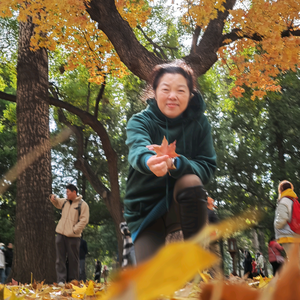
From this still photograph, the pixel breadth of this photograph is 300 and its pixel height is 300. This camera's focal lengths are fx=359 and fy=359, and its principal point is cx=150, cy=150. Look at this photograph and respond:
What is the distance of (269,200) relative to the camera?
11570 mm

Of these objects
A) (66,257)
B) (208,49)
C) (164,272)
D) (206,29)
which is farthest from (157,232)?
(206,29)

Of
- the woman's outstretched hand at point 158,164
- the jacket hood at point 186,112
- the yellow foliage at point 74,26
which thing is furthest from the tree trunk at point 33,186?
the woman's outstretched hand at point 158,164

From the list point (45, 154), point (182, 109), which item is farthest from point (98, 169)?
point (182, 109)

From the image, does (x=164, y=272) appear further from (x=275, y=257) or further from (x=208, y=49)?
(x=275, y=257)

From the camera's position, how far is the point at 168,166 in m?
1.78

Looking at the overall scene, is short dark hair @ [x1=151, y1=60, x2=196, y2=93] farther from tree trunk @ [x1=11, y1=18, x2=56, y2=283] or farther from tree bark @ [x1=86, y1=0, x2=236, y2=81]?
tree trunk @ [x1=11, y1=18, x2=56, y2=283]

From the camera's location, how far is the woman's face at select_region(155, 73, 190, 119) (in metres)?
2.19

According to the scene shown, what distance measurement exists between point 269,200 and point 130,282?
1212 centimetres

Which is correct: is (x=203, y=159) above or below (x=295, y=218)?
above

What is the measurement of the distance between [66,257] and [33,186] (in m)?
1.20

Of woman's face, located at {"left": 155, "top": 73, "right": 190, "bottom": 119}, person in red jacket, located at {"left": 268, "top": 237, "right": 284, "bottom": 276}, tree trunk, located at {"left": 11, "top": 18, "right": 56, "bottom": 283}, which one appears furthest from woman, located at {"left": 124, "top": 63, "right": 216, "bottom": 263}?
person in red jacket, located at {"left": 268, "top": 237, "right": 284, "bottom": 276}

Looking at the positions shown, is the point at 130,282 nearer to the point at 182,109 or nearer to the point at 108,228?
the point at 182,109

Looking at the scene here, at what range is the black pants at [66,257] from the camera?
5305mm

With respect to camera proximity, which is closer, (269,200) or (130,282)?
(130,282)
